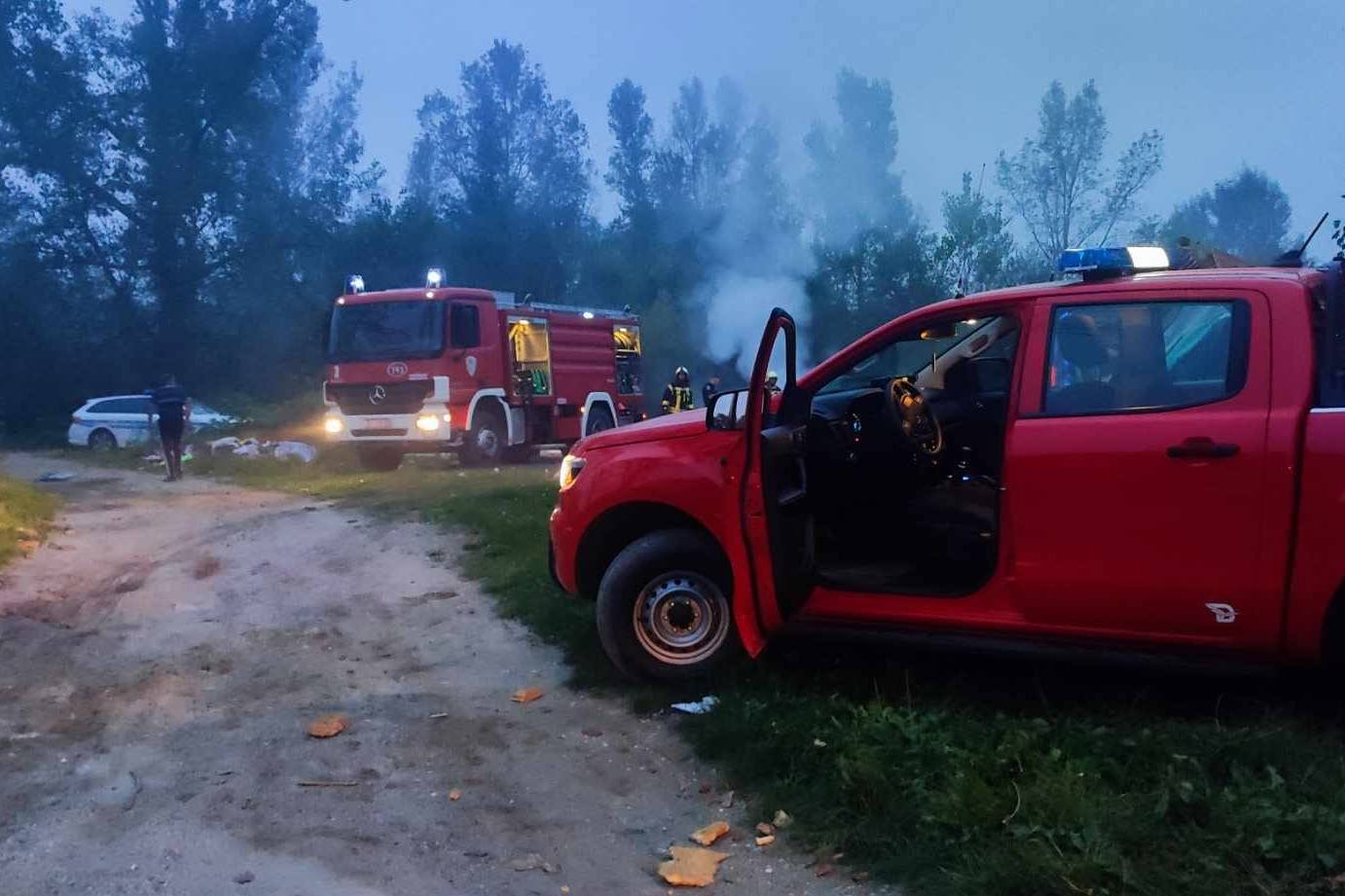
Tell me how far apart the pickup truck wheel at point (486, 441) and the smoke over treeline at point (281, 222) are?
971 centimetres

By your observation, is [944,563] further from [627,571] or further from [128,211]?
[128,211]

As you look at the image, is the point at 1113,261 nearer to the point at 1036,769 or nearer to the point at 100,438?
the point at 1036,769

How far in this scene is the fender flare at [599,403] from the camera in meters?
19.7

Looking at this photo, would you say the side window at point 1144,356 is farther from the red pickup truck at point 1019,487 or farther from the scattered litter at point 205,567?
the scattered litter at point 205,567

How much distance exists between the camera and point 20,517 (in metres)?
11.4

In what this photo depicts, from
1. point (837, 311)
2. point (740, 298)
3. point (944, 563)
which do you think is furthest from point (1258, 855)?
point (740, 298)

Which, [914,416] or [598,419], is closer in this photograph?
[914,416]

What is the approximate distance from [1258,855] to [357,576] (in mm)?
6941

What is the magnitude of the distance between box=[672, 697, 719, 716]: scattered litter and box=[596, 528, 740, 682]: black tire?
207mm

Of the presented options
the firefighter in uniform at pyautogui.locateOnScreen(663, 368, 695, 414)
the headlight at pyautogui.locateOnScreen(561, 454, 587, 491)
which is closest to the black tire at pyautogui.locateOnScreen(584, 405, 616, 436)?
the firefighter in uniform at pyautogui.locateOnScreen(663, 368, 695, 414)

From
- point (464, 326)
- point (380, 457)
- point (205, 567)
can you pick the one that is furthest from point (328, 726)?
point (380, 457)

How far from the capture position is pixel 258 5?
113ft

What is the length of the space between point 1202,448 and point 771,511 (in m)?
1.72

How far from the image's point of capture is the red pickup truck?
164 inches
